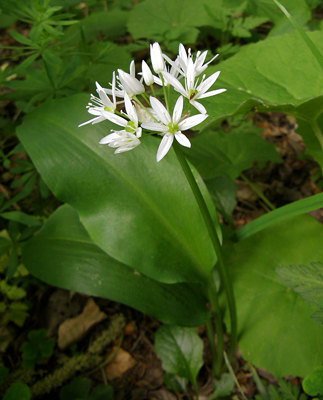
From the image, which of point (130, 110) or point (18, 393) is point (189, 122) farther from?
point (18, 393)

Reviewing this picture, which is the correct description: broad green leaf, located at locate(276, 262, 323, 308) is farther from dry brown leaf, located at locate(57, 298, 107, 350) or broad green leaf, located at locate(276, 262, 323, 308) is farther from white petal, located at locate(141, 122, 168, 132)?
dry brown leaf, located at locate(57, 298, 107, 350)

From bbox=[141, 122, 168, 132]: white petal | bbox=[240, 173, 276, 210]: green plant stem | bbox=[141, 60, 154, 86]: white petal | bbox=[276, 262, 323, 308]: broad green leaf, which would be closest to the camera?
bbox=[141, 122, 168, 132]: white petal

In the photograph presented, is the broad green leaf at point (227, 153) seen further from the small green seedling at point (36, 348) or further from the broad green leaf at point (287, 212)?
the small green seedling at point (36, 348)

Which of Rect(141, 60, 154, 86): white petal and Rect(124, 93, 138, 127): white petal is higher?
Rect(141, 60, 154, 86): white petal

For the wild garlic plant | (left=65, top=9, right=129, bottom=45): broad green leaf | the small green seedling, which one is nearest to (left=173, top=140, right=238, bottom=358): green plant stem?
the wild garlic plant

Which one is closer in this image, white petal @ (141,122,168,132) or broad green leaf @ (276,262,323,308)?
white petal @ (141,122,168,132)
